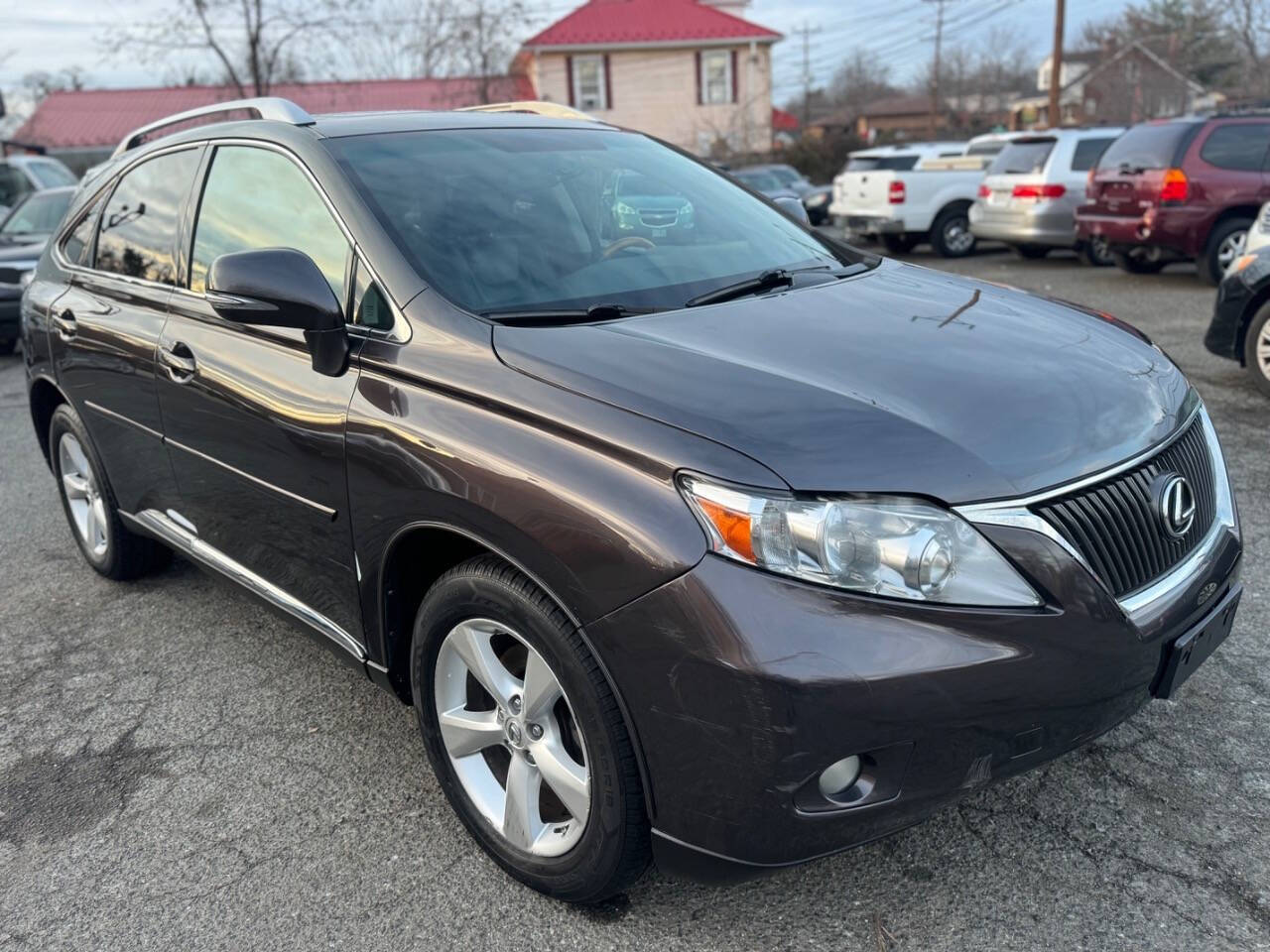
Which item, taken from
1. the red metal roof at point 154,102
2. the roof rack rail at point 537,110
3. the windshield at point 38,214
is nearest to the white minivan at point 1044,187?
the roof rack rail at point 537,110

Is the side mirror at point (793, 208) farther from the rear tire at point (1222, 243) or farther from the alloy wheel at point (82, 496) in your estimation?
the rear tire at point (1222, 243)

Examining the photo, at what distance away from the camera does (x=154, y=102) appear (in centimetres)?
4359

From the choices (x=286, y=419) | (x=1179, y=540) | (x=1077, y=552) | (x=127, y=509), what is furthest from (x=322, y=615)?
(x=1179, y=540)

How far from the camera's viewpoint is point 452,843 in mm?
2744

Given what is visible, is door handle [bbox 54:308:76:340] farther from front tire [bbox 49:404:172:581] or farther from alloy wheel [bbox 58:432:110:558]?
alloy wheel [bbox 58:432:110:558]

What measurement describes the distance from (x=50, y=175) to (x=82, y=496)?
12484mm

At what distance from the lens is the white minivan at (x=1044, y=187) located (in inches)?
535

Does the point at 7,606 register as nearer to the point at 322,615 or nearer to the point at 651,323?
the point at 322,615

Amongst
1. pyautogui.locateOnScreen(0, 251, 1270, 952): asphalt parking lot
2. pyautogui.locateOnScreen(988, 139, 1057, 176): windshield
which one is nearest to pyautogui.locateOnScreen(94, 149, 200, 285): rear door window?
pyautogui.locateOnScreen(0, 251, 1270, 952): asphalt parking lot

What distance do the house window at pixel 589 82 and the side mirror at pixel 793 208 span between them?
37494 millimetres

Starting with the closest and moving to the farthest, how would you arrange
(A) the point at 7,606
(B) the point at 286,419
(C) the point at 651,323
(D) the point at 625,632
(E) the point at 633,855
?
(D) the point at 625,632, (E) the point at 633,855, (C) the point at 651,323, (B) the point at 286,419, (A) the point at 7,606

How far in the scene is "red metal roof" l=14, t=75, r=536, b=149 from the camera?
115ft

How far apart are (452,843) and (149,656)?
1.77m

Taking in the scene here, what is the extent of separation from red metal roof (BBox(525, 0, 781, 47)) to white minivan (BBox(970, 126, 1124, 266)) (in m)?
27.7
